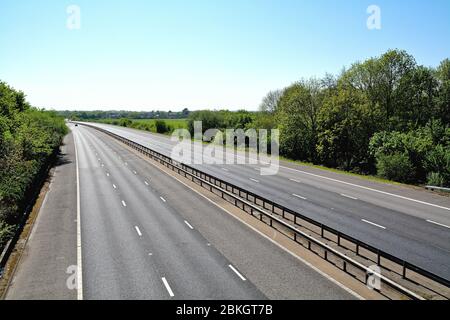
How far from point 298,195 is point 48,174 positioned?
28.2 metres

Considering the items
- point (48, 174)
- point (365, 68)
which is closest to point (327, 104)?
point (365, 68)

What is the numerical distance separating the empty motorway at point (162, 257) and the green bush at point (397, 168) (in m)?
19.7

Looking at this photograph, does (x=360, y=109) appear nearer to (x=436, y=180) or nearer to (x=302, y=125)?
(x=302, y=125)

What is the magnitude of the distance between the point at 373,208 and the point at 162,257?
15103 millimetres

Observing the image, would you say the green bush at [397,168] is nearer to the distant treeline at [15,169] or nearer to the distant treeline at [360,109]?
the distant treeline at [360,109]

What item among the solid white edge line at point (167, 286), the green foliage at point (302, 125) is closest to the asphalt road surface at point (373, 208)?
the solid white edge line at point (167, 286)

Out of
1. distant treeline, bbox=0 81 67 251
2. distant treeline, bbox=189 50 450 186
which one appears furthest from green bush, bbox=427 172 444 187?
distant treeline, bbox=0 81 67 251

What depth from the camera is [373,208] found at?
2472 centimetres

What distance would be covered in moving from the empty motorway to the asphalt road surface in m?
5.08

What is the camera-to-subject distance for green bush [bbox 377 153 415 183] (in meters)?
35.8

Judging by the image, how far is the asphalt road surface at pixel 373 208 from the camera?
17.5 m

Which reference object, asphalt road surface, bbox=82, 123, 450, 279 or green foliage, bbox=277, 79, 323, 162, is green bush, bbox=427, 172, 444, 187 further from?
green foliage, bbox=277, 79, 323, 162
